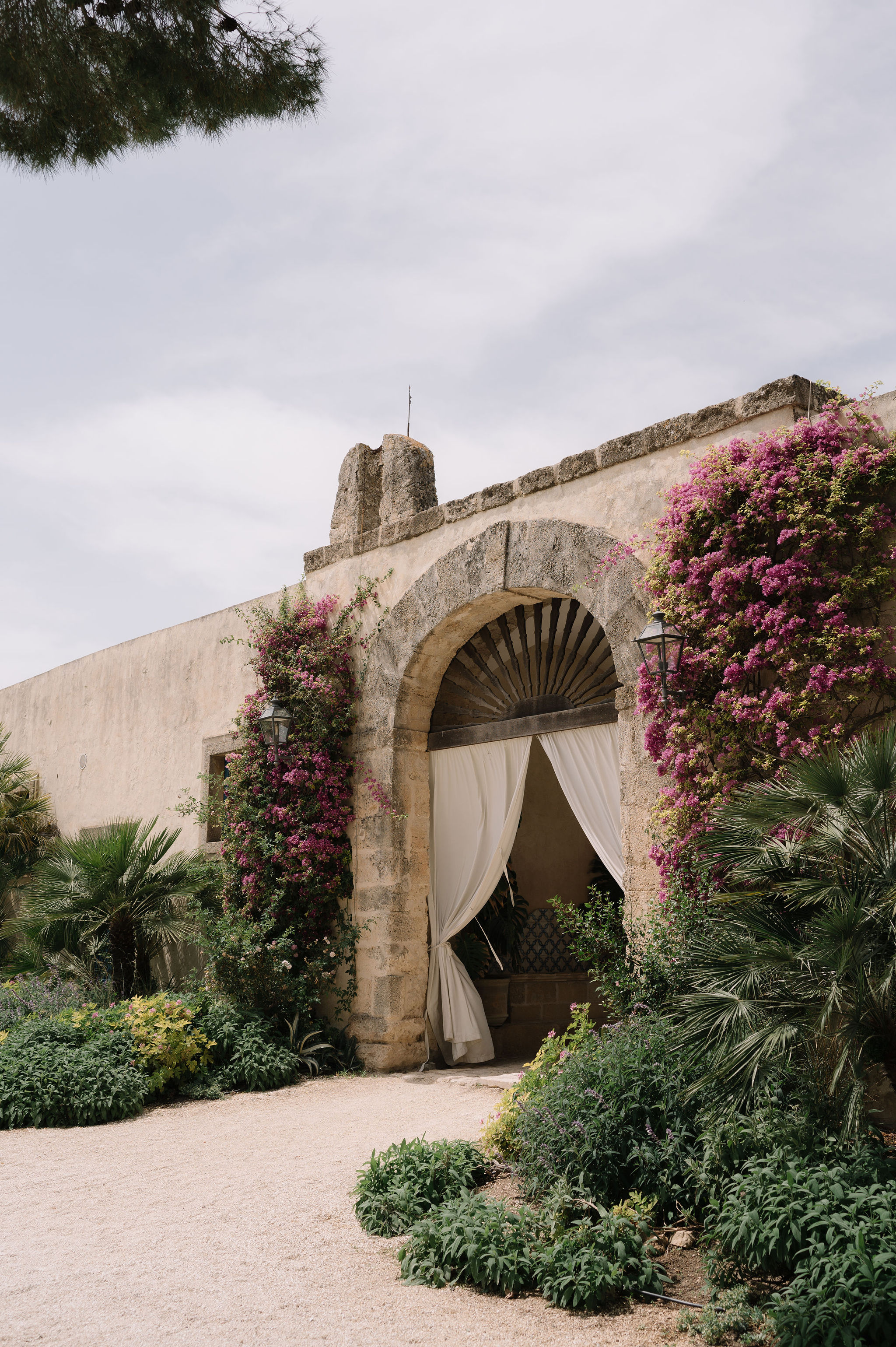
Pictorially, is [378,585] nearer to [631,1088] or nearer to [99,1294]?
[631,1088]

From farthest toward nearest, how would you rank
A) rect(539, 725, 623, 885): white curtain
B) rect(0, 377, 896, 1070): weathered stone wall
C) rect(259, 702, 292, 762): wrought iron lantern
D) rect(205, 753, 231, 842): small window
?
rect(205, 753, 231, 842): small window
rect(259, 702, 292, 762): wrought iron lantern
rect(539, 725, 623, 885): white curtain
rect(0, 377, 896, 1070): weathered stone wall

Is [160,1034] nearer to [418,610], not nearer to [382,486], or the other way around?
[418,610]

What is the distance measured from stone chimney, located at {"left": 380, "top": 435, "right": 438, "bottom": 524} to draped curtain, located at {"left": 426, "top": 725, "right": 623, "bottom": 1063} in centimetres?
200

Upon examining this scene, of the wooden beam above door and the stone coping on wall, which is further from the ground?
the stone coping on wall

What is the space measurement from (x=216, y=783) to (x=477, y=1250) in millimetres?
6743

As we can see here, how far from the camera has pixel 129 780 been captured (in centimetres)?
1144

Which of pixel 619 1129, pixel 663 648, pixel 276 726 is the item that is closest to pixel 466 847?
pixel 276 726

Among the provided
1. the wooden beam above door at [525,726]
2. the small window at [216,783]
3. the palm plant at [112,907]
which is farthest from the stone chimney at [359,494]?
the palm plant at [112,907]

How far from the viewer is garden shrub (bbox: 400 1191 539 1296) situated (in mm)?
3639

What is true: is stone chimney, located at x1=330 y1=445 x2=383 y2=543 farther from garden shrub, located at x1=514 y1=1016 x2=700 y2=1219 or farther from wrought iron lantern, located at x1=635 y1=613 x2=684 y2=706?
garden shrub, located at x1=514 y1=1016 x2=700 y2=1219

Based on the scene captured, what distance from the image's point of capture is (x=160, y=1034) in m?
7.16

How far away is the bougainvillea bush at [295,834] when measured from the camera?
26.0ft

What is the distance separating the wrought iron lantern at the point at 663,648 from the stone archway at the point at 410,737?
1076mm

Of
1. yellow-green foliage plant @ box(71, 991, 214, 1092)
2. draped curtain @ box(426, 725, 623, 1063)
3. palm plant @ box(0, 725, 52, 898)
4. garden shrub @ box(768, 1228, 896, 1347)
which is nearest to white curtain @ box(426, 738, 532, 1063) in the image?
draped curtain @ box(426, 725, 623, 1063)
